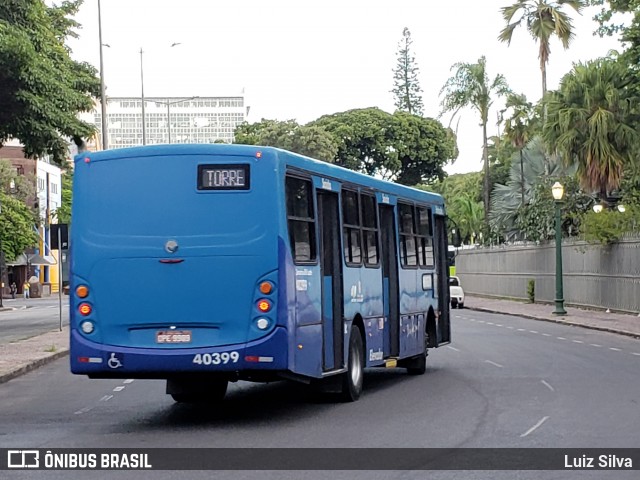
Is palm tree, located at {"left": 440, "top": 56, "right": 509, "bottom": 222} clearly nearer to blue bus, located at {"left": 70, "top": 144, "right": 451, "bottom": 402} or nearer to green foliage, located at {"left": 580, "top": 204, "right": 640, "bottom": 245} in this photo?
green foliage, located at {"left": 580, "top": 204, "right": 640, "bottom": 245}

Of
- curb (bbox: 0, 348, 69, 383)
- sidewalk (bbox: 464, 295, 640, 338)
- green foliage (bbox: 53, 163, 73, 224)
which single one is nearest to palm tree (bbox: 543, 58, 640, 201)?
sidewalk (bbox: 464, 295, 640, 338)

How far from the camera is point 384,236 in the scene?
60.9ft

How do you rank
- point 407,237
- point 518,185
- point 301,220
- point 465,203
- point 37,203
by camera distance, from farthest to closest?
point 465,203
point 37,203
point 518,185
point 407,237
point 301,220

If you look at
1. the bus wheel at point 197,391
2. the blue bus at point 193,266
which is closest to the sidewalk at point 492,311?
the bus wheel at point 197,391

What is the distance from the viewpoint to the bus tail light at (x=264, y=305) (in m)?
13.6

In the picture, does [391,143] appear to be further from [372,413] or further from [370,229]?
[372,413]

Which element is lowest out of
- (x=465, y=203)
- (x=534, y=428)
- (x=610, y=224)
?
(x=534, y=428)

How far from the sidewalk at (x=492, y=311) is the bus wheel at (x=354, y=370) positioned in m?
7.19

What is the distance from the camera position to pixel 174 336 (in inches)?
539

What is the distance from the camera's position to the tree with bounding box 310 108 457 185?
90062 mm

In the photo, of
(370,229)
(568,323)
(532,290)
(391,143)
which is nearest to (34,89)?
(568,323)

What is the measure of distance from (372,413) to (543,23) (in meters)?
42.3

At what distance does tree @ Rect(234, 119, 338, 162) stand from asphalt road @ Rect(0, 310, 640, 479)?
5863cm

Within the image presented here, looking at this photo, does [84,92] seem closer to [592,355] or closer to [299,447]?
[592,355]
